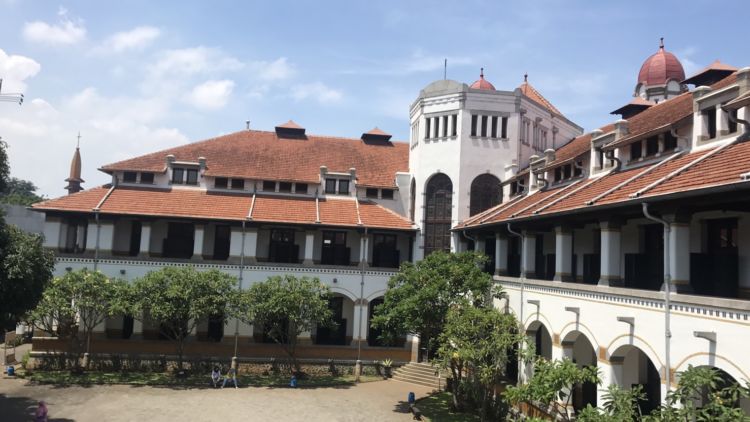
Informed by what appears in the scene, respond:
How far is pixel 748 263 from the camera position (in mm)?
13453

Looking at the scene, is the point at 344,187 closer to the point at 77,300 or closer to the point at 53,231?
the point at 77,300

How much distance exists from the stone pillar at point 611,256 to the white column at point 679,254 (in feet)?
8.30

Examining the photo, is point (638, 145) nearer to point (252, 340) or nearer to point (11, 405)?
point (252, 340)

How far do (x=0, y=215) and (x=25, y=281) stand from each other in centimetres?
243


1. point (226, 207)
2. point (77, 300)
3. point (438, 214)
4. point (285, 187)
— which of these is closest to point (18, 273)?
point (77, 300)

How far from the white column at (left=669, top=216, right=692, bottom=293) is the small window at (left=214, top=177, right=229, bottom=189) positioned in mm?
25252

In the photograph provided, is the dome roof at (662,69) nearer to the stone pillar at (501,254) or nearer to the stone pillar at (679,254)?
the stone pillar at (501,254)

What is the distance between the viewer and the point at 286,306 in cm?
2547

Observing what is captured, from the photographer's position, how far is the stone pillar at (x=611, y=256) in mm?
15500

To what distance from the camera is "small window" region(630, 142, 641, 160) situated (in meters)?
19.3

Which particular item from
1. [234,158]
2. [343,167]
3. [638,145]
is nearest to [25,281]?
[234,158]

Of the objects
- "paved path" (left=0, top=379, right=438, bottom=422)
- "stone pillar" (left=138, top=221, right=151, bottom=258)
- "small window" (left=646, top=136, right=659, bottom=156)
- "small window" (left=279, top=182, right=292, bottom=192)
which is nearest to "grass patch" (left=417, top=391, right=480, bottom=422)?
"paved path" (left=0, top=379, right=438, bottom=422)

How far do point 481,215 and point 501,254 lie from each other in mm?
5299

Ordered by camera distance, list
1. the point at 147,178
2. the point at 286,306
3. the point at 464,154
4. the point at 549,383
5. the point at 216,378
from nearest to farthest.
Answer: the point at 549,383 → the point at 216,378 → the point at 286,306 → the point at 464,154 → the point at 147,178
